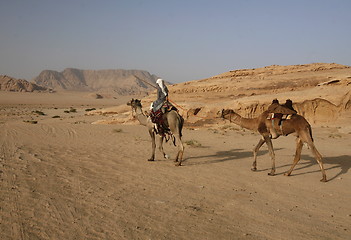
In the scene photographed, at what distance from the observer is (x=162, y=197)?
6305 mm

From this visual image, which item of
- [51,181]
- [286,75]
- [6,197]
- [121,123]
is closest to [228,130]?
[121,123]

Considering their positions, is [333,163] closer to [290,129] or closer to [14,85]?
[290,129]

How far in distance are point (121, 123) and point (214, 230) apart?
797 inches

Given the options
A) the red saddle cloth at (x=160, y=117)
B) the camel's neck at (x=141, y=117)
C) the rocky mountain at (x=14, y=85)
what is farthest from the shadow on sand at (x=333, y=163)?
the rocky mountain at (x=14, y=85)

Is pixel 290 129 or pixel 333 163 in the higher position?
pixel 290 129

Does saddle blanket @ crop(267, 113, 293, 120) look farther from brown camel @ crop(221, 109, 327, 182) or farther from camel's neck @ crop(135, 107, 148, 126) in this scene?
camel's neck @ crop(135, 107, 148, 126)

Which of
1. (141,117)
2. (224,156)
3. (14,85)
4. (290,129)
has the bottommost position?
(224,156)

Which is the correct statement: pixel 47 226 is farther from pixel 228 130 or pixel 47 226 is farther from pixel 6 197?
pixel 228 130

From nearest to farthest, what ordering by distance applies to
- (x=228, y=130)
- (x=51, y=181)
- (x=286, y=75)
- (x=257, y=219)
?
(x=257, y=219) < (x=51, y=181) < (x=228, y=130) < (x=286, y=75)

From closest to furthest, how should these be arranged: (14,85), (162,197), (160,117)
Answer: (162,197)
(160,117)
(14,85)

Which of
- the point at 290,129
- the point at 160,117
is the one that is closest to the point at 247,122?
the point at 290,129

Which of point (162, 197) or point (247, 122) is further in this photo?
point (247, 122)

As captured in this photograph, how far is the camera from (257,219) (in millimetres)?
5309

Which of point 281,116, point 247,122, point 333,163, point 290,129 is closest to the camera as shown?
point 290,129
